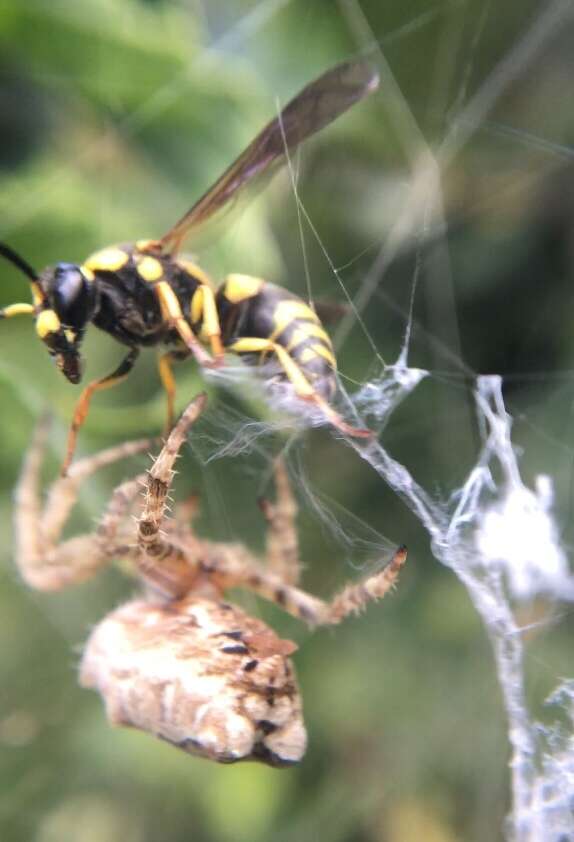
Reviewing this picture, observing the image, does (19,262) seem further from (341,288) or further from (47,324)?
(341,288)

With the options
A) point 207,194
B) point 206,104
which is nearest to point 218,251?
point 207,194

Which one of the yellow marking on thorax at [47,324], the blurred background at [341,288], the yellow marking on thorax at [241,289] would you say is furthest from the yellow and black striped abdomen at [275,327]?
the yellow marking on thorax at [47,324]

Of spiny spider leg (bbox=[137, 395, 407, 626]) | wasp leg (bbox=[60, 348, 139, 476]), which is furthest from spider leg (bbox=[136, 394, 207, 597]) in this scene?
wasp leg (bbox=[60, 348, 139, 476])

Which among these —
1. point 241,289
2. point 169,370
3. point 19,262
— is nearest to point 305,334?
point 241,289

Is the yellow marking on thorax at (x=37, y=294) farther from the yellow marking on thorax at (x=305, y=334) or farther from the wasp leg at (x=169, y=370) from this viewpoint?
the yellow marking on thorax at (x=305, y=334)

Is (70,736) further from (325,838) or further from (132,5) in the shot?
(132,5)

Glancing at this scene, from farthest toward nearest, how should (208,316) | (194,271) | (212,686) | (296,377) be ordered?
(194,271)
(208,316)
(296,377)
(212,686)

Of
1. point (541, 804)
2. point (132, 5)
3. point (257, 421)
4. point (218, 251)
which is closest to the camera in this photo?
point (257, 421)
